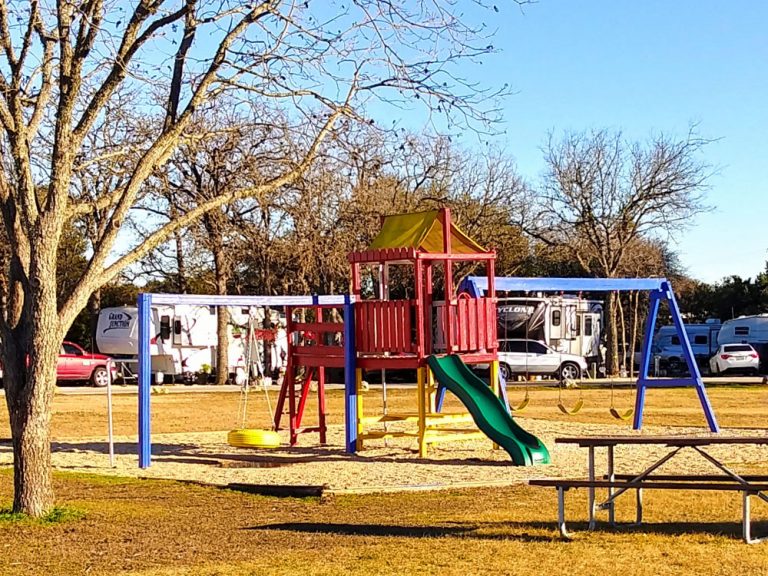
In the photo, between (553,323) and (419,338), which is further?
(553,323)

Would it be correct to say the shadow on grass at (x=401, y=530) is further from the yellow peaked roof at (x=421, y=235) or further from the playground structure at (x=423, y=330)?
the yellow peaked roof at (x=421, y=235)

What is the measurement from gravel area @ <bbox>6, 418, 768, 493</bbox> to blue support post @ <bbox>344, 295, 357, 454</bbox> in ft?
0.90

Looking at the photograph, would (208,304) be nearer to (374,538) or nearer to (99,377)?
(374,538)

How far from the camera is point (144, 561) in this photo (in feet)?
26.8

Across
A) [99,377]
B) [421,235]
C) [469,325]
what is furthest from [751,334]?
[469,325]

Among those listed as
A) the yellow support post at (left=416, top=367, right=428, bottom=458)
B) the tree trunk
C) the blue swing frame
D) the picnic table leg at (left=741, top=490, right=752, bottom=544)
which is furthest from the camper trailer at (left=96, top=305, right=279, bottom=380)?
the picnic table leg at (left=741, top=490, right=752, bottom=544)

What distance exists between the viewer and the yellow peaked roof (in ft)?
58.5

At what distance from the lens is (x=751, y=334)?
45844 mm

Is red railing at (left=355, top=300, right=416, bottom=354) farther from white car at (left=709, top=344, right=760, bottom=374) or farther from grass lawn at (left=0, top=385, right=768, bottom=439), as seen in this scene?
white car at (left=709, top=344, right=760, bottom=374)

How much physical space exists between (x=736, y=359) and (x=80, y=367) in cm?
2308

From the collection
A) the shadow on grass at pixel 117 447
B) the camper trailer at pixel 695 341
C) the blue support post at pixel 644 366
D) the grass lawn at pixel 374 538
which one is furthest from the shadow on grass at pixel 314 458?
the camper trailer at pixel 695 341

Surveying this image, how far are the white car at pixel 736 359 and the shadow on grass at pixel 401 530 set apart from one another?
116 ft

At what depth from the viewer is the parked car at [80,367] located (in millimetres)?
36375

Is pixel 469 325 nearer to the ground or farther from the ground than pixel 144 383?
farther from the ground
